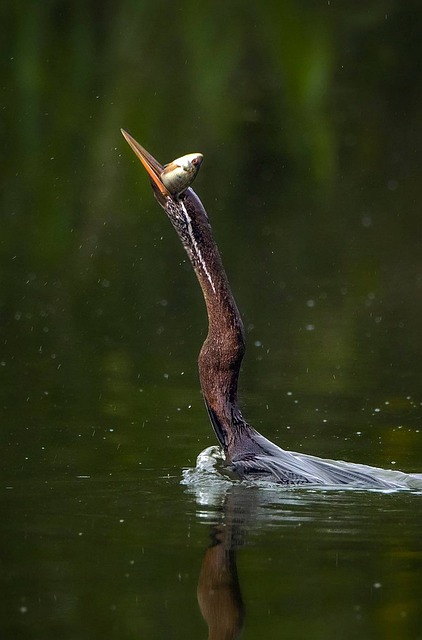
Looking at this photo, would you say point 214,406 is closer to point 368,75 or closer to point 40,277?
point 40,277

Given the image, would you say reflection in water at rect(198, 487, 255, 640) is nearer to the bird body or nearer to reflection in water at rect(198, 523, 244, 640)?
reflection in water at rect(198, 523, 244, 640)

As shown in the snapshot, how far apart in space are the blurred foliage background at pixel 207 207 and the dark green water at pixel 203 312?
41 mm

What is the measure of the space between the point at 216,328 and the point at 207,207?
8.42m

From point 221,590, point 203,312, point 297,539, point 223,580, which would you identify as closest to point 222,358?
point 297,539

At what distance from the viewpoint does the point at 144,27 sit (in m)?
24.0

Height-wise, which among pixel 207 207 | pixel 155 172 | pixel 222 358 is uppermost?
pixel 207 207

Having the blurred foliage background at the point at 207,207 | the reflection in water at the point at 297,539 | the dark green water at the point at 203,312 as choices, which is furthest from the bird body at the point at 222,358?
the blurred foliage background at the point at 207,207

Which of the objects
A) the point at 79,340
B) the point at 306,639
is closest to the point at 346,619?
the point at 306,639

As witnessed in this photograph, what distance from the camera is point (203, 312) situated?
13.2 m

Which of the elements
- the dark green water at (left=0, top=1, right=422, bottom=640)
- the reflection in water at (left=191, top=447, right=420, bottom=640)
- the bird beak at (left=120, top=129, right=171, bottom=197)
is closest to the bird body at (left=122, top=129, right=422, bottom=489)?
the bird beak at (left=120, top=129, right=171, bottom=197)

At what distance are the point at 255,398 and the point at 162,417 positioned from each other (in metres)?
0.88

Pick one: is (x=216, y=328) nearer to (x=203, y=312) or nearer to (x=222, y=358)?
(x=222, y=358)

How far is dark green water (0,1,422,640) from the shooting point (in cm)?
646

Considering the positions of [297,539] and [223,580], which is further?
[297,539]
